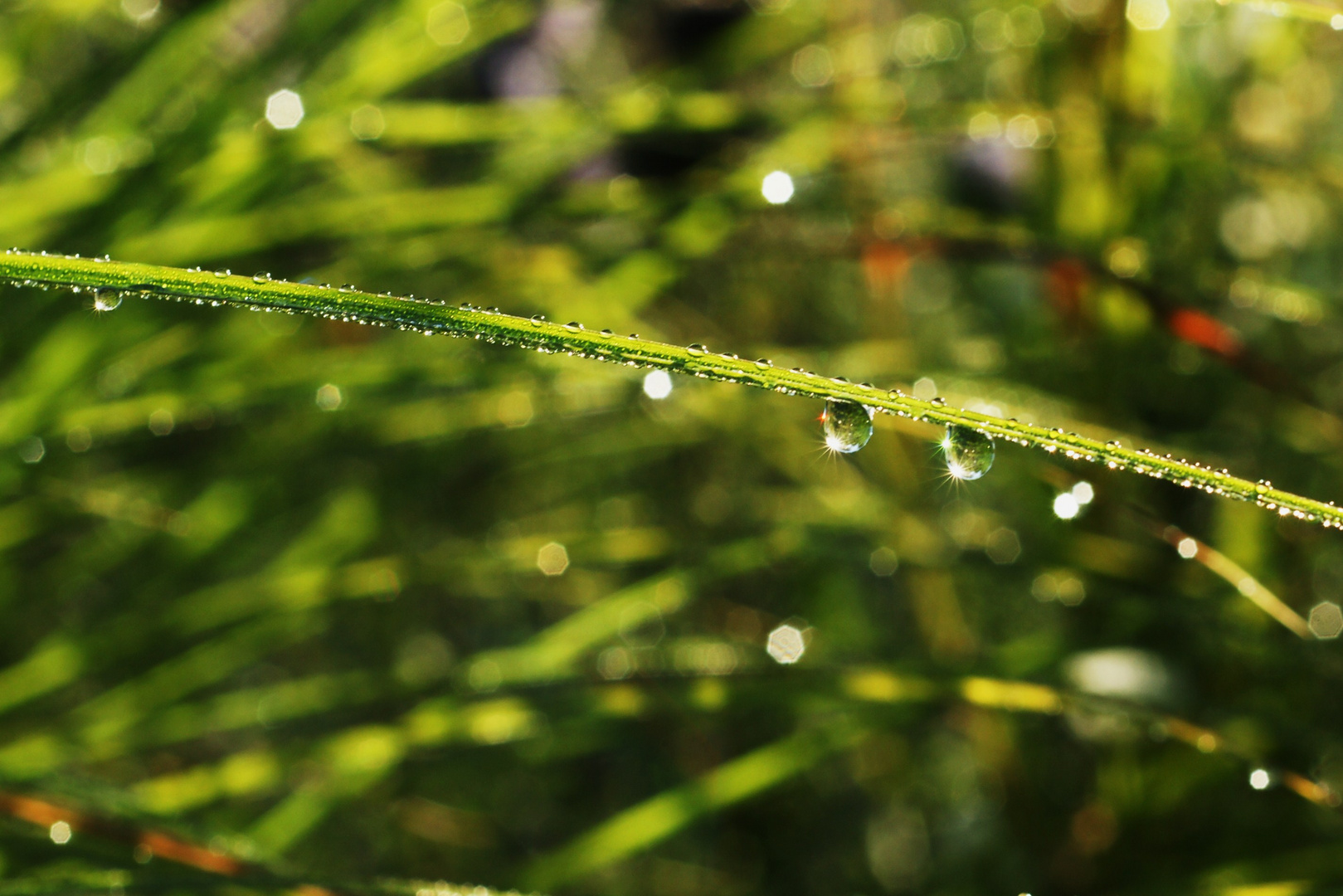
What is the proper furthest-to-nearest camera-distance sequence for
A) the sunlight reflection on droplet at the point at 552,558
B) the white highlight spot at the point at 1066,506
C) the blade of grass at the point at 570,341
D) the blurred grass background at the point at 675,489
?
the sunlight reflection on droplet at the point at 552,558 < the blurred grass background at the point at 675,489 < the white highlight spot at the point at 1066,506 < the blade of grass at the point at 570,341

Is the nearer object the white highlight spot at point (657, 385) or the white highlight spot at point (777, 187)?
the white highlight spot at point (657, 385)

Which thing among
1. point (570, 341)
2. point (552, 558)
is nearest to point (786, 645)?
point (552, 558)

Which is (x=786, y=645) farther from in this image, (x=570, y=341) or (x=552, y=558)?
(x=570, y=341)

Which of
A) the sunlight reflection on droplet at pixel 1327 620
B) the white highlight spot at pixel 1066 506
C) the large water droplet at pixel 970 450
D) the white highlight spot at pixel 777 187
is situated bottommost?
the large water droplet at pixel 970 450

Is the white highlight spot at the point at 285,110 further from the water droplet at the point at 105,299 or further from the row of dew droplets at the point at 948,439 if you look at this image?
the row of dew droplets at the point at 948,439

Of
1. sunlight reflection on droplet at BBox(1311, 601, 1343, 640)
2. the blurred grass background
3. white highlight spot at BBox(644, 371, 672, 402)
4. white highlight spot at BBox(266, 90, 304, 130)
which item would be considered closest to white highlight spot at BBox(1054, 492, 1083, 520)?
the blurred grass background

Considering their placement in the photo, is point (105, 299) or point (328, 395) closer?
point (105, 299)

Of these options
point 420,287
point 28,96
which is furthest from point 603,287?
point 28,96

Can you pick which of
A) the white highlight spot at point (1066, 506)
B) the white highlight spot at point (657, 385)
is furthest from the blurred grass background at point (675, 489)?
the white highlight spot at point (657, 385)
